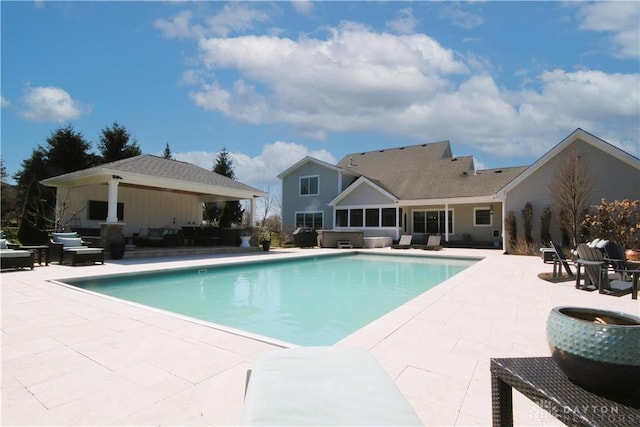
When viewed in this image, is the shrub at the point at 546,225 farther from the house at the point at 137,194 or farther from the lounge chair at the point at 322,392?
the lounge chair at the point at 322,392

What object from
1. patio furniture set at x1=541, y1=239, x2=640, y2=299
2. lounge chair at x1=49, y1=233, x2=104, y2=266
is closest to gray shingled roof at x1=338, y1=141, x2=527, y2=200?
patio furniture set at x1=541, y1=239, x2=640, y2=299

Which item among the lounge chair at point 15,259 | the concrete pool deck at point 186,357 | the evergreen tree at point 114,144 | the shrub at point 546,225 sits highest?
the evergreen tree at point 114,144

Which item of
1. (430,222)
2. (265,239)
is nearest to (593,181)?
(430,222)

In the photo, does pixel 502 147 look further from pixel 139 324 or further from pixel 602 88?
pixel 139 324

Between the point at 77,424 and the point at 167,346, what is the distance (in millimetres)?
1362

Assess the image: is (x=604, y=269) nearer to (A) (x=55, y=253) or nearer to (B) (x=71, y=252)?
(B) (x=71, y=252)

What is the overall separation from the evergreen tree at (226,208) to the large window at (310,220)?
5404mm

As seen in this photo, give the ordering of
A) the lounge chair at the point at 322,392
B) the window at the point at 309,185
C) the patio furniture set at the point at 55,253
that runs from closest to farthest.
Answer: the lounge chair at the point at 322,392, the patio furniture set at the point at 55,253, the window at the point at 309,185

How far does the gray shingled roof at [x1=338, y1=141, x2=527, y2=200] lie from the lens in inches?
813

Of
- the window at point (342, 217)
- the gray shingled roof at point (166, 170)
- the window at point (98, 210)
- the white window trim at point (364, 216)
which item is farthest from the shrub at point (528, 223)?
the window at point (98, 210)

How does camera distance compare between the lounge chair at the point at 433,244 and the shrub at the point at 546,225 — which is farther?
the lounge chair at the point at 433,244

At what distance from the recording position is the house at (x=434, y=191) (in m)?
14.7

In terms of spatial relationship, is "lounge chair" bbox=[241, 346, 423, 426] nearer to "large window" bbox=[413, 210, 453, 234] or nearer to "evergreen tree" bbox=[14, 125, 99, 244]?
"large window" bbox=[413, 210, 453, 234]

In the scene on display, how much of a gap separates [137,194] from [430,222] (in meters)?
17.7
